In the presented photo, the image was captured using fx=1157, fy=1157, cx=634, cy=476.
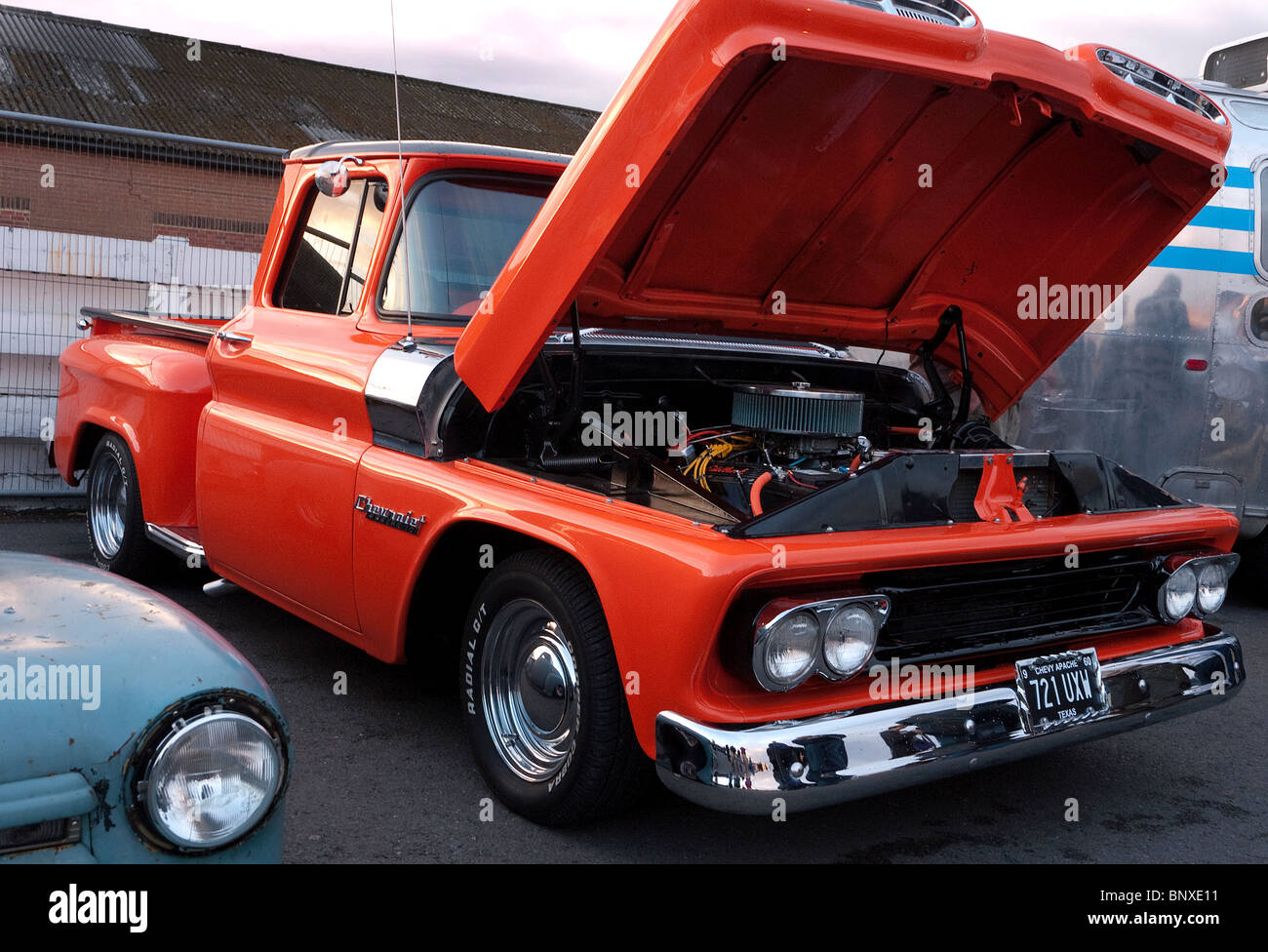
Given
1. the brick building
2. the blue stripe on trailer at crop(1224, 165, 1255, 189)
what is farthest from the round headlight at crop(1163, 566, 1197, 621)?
the brick building

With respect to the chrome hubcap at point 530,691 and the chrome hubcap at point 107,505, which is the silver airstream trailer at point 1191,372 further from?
the chrome hubcap at point 107,505

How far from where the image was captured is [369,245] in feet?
13.0

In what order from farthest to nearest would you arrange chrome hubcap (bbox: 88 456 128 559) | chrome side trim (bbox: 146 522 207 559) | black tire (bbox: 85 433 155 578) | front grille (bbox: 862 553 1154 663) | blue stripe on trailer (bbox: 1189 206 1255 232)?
blue stripe on trailer (bbox: 1189 206 1255 232)
chrome hubcap (bbox: 88 456 128 559)
black tire (bbox: 85 433 155 578)
chrome side trim (bbox: 146 522 207 559)
front grille (bbox: 862 553 1154 663)

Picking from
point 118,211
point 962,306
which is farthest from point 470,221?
point 118,211

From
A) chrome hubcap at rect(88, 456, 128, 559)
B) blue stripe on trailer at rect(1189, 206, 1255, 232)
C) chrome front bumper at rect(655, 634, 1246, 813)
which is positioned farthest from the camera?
blue stripe on trailer at rect(1189, 206, 1255, 232)

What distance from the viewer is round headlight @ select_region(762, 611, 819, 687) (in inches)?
102

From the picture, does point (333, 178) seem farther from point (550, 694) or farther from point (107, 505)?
point (107, 505)

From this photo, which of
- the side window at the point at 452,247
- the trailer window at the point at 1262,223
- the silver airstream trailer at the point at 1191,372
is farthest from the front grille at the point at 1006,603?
the trailer window at the point at 1262,223

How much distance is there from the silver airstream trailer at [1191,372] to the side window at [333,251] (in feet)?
12.6

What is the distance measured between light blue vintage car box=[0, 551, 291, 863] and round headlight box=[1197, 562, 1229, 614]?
8.96 ft

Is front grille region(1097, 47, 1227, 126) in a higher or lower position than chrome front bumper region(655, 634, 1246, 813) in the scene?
higher

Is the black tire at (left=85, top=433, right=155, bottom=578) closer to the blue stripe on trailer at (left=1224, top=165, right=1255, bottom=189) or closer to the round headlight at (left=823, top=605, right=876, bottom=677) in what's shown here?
the round headlight at (left=823, top=605, right=876, bottom=677)

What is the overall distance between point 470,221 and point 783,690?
6.84ft
